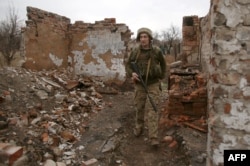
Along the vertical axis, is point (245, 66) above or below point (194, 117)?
above

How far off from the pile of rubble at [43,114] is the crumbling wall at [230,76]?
2.28 metres

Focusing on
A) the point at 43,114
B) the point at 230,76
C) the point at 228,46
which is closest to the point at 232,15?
the point at 228,46

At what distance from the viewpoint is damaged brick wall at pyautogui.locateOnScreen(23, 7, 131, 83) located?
7.50 metres

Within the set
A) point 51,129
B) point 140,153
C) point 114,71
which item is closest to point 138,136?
point 140,153

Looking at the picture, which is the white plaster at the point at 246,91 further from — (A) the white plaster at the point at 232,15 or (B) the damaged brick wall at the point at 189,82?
(B) the damaged brick wall at the point at 189,82

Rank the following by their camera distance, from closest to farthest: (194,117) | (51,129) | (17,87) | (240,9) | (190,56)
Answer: (240,9) → (51,129) → (194,117) → (17,87) → (190,56)

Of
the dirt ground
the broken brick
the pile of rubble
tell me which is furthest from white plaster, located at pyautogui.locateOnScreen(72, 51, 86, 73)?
the broken brick

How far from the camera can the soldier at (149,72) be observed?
4.41 metres

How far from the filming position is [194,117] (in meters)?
5.25

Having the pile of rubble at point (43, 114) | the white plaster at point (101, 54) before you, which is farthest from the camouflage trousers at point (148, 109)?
the white plaster at point (101, 54)

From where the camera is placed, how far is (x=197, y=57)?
7.68 meters

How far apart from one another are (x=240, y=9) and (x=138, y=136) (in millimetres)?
2982

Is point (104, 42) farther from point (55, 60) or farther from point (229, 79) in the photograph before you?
point (229, 79)

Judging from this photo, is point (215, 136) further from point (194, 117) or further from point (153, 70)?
point (194, 117)
